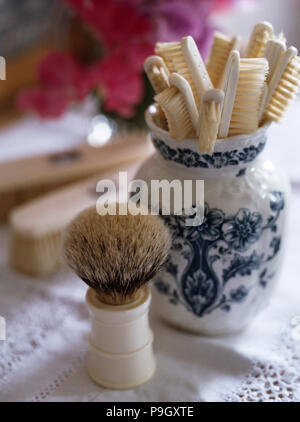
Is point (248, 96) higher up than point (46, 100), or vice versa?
point (248, 96)

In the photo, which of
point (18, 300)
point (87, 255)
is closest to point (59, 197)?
point (18, 300)

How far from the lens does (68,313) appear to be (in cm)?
53

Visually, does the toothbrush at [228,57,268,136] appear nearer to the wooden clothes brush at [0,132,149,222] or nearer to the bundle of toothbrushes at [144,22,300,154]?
the bundle of toothbrushes at [144,22,300,154]

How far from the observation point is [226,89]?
0.39 metres

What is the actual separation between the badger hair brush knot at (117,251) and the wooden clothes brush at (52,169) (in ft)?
0.85

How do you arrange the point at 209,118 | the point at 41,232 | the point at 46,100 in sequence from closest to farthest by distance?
the point at 209,118 < the point at 41,232 < the point at 46,100

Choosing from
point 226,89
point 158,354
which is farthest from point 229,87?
point 158,354

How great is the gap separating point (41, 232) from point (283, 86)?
29 cm

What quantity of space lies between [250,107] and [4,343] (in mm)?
292

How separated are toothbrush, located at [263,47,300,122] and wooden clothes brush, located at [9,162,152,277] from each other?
256mm

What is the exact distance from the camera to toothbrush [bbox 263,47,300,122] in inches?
16.1

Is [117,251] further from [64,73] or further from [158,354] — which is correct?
[64,73]

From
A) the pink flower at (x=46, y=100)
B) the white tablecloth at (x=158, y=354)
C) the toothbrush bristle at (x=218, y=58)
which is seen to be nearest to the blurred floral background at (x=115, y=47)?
the pink flower at (x=46, y=100)
